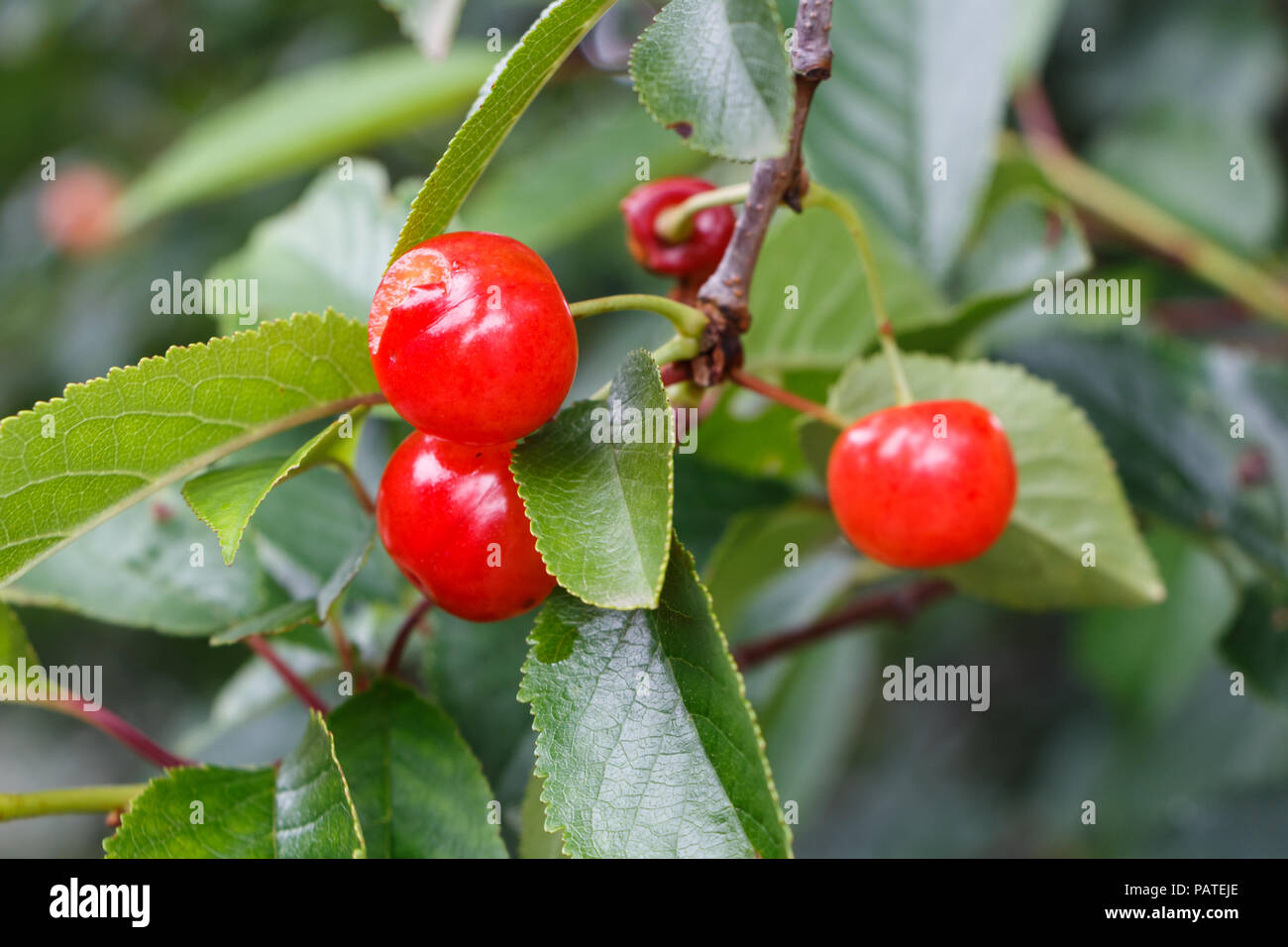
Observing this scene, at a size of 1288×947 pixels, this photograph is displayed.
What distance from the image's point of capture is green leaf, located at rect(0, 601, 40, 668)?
1061mm

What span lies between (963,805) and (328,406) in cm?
295

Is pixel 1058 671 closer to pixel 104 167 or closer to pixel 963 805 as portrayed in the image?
pixel 963 805

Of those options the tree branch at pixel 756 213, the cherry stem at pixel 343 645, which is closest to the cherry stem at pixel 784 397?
the tree branch at pixel 756 213

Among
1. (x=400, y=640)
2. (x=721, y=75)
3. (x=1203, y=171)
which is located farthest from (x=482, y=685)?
(x=1203, y=171)

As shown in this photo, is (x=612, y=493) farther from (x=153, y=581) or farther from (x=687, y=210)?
(x=153, y=581)

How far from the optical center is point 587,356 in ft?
9.06

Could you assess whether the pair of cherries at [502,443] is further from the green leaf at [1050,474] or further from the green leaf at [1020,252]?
the green leaf at [1020,252]

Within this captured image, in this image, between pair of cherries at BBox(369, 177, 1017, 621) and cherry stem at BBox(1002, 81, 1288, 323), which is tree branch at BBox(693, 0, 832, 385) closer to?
pair of cherries at BBox(369, 177, 1017, 621)

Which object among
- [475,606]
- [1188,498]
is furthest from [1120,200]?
[475,606]

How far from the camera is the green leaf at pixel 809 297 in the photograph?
1.36 meters

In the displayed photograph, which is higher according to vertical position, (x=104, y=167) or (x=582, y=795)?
(x=104, y=167)

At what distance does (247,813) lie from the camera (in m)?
0.93

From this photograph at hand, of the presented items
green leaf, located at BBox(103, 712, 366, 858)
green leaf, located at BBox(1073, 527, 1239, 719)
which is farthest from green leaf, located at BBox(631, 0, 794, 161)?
green leaf, located at BBox(1073, 527, 1239, 719)

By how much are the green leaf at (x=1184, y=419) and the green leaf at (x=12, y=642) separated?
1.23 metres
